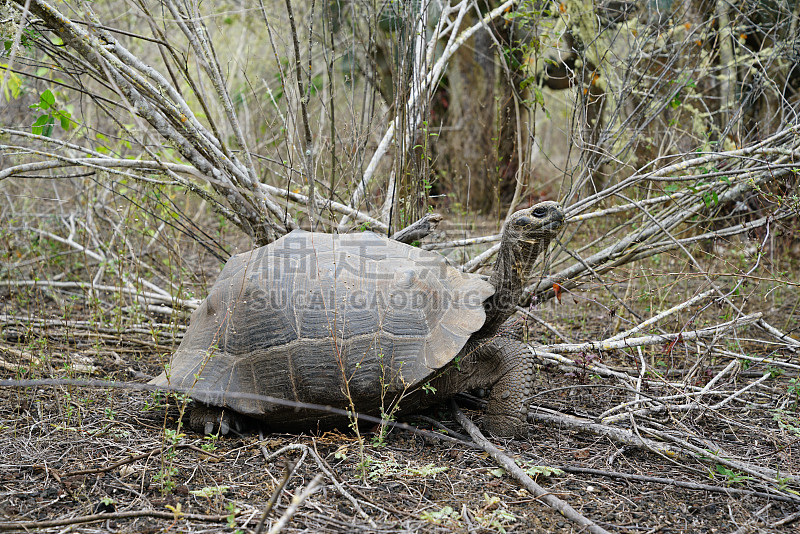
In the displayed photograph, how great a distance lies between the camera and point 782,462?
106 inches

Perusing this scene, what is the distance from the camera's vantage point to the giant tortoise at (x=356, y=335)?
288 centimetres

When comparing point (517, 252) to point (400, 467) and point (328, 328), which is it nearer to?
point (328, 328)

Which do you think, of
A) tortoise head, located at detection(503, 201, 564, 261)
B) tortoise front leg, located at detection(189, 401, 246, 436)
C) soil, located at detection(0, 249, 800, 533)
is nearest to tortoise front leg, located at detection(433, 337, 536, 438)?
soil, located at detection(0, 249, 800, 533)

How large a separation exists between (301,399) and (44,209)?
5.72 m

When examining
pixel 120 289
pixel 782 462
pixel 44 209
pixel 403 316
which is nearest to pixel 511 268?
pixel 403 316

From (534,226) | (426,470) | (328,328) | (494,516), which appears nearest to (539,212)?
(534,226)

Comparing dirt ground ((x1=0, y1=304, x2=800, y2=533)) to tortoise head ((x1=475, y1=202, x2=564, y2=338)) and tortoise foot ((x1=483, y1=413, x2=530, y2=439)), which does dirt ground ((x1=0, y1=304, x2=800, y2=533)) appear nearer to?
tortoise foot ((x1=483, y1=413, x2=530, y2=439))

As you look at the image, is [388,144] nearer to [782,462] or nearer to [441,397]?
[441,397]

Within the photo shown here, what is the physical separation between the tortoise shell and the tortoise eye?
0.47 m

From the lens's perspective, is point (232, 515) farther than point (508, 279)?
No

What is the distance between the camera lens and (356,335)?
114 inches

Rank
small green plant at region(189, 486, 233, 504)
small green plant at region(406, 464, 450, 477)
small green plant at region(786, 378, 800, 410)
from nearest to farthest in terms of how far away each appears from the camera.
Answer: small green plant at region(189, 486, 233, 504)
small green plant at region(406, 464, 450, 477)
small green plant at region(786, 378, 800, 410)

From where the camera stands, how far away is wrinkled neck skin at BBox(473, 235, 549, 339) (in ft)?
10.1

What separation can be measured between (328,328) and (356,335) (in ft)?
0.49
